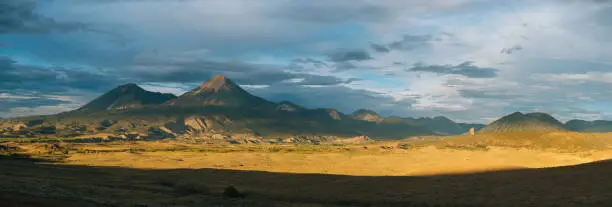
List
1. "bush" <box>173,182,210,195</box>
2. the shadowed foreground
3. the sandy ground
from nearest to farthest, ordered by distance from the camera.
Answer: the shadowed foreground → "bush" <box>173,182,210,195</box> → the sandy ground

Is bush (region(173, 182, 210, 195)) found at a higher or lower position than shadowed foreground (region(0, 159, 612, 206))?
lower

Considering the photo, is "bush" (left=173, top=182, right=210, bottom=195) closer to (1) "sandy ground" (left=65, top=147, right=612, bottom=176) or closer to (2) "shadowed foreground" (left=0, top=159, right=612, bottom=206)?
(2) "shadowed foreground" (left=0, top=159, right=612, bottom=206)

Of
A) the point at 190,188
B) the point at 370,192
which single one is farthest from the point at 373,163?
the point at 370,192

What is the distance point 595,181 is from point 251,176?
45378mm

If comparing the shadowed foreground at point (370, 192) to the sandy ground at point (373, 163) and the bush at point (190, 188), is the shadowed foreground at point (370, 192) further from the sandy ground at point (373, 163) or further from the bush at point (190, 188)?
the sandy ground at point (373, 163)

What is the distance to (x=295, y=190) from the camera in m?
55.4

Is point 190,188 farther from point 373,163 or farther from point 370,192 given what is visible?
point 373,163

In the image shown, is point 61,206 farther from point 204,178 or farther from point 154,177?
point 154,177

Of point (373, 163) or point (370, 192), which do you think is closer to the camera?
point (370, 192)

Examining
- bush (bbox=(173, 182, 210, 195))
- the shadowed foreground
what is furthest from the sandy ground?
bush (bbox=(173, 182, 210, 195))

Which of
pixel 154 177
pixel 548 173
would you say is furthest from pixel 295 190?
pixel 154 177

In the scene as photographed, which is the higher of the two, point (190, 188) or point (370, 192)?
point (370, 192)

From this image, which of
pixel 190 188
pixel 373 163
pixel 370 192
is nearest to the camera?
pixel 370 192

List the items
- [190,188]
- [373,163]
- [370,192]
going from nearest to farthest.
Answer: [370,192] < [190,188] < [373,163]
